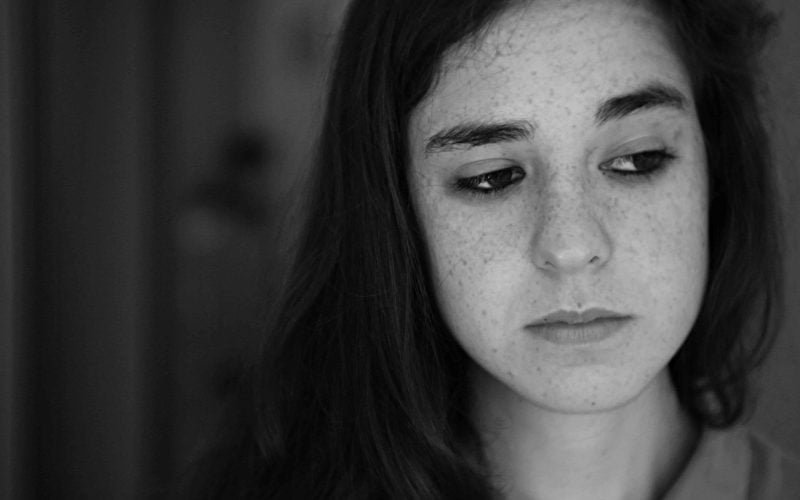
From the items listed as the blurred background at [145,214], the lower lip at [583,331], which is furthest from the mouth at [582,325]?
the blurred background at [145,214]

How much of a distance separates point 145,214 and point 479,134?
103 cm

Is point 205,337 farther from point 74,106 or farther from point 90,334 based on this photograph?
point 74,106

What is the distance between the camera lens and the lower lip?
104 centimetres

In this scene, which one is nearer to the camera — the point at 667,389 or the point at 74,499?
the point at 667,389

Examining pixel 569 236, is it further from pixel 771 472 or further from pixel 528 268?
pixel 771 472

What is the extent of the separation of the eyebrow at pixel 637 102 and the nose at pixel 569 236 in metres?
0.09

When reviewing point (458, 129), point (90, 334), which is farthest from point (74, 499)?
point (458, 129)

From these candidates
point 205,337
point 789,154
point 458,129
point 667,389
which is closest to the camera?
point 458,129

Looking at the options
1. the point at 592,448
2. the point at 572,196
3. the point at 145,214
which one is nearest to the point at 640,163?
the point at 572,196

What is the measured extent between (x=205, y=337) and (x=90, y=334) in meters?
0.25

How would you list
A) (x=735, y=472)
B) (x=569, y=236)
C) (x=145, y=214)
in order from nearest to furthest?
(x=569, y=236) < (x=735, y=472) < (x=145, y=214)

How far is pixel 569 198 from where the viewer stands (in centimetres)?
103

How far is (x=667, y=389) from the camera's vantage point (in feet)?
3.95

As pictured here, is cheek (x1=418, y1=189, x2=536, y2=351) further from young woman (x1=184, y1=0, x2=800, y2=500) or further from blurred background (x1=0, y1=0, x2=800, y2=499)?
blurred background (x1=0, y1=0, x2=800, y2=499)
